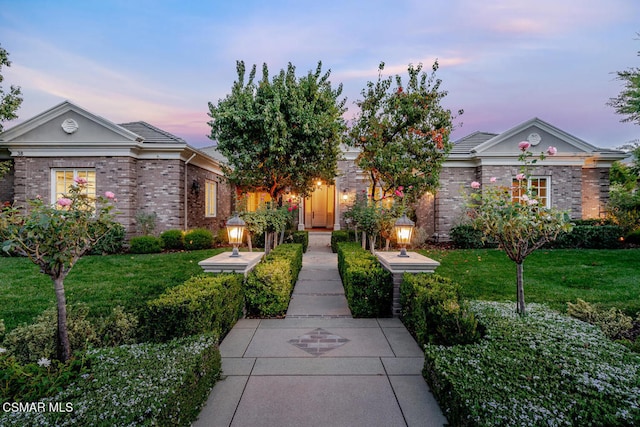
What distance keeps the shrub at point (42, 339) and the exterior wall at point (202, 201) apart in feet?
28.7

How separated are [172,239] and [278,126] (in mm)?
6184

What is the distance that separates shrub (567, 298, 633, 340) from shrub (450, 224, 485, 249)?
26.9ft

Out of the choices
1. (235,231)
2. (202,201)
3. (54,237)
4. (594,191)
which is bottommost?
(235,231)

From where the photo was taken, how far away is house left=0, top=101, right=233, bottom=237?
37.0 feet

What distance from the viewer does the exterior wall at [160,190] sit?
39.5ft

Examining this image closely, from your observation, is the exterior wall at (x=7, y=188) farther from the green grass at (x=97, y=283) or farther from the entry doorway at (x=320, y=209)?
the entry doorway at (x=320, y=209)

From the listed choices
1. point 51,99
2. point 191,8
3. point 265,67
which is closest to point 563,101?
point 265,67

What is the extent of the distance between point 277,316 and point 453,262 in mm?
6579

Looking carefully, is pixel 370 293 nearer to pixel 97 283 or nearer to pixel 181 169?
pixel 97 283

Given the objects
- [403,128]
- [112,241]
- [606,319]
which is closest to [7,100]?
[112,241]

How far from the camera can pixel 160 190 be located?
1209cm

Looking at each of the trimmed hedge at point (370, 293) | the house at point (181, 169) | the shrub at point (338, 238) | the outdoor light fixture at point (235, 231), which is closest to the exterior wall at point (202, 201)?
the house at point (181, 169)

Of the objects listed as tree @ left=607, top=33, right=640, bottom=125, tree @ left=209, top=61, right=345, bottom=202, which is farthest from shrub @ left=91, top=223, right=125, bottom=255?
tree @ left=607, top=33, right=640, bottom=125

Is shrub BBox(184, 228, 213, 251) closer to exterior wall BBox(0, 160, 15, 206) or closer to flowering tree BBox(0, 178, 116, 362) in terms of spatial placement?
exterior wall BBox(0, 160, 15, 206)
